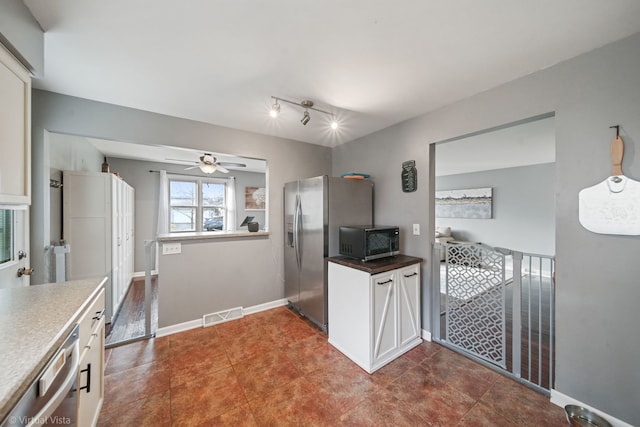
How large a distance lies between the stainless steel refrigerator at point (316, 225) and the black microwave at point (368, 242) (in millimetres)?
221

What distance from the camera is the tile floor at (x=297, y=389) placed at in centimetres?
157

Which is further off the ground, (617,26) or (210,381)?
(617,26)

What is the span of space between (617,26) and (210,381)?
3625 mm

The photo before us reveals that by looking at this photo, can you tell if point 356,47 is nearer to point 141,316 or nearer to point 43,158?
point 43,158

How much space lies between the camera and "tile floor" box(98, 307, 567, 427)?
1.57 meters

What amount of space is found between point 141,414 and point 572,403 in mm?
2941

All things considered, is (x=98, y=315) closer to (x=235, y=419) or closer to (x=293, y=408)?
(x=235, y=419)

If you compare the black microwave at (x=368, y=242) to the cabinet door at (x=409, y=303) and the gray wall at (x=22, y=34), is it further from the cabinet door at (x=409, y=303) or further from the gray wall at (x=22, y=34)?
the gray wall at (x=22, y=34)

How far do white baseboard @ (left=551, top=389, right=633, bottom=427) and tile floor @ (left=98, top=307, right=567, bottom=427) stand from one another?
6cm

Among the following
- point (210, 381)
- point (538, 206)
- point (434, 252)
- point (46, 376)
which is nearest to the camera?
point (46, 376)

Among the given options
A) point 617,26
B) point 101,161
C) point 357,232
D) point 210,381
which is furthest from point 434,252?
point 101,161

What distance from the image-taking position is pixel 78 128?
2227 millimetres

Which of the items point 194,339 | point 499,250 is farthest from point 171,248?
point 499,250

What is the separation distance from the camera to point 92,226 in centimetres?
274
